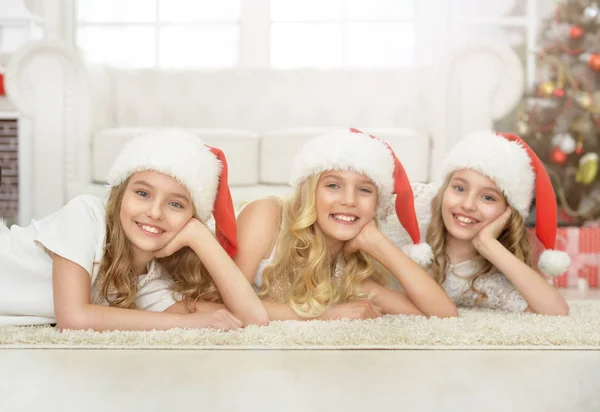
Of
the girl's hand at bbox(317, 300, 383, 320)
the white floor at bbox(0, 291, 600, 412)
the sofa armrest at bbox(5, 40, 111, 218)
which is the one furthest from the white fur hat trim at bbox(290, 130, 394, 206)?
the sofa armrest at bbox(5, 40, 111, 218)

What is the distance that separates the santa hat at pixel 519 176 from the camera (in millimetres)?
1466

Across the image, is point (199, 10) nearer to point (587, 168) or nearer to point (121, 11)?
point (121, 11)

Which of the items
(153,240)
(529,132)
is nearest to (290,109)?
(529,132)

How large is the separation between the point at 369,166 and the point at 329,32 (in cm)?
222

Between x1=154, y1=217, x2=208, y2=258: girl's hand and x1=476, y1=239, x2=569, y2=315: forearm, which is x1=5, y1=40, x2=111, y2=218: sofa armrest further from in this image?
x1=476, y1=239, x2=569, y2=315: forearm

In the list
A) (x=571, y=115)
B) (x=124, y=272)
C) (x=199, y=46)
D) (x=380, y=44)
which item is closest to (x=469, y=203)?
(x=124, y=272)

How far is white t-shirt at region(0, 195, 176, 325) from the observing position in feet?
3.99

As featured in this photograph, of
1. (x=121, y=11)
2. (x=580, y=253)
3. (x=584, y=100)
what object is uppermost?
(x=121, y=11)

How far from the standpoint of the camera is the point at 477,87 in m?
2.49

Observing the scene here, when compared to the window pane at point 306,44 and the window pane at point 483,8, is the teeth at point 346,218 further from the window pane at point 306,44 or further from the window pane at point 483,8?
the window pane at point 483,8

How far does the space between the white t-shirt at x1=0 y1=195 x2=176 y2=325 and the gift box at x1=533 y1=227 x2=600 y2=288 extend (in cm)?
137

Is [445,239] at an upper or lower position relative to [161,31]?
lower

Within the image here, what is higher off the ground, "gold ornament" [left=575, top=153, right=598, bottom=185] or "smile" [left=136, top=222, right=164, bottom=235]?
"gold ornament" [left=575, top=153, right=598, bottom=185]

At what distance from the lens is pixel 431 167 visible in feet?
8.16
